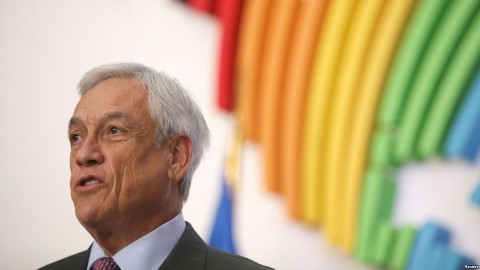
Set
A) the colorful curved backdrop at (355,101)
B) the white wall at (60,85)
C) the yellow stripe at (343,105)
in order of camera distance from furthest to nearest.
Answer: the white wall at (60,85) < the yellow stripe at (343,105) < the colorful curved backdrop at (355,101)

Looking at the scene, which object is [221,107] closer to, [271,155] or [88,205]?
[271,155]

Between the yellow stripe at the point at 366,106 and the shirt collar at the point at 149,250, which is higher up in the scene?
the yellow stripe at the point at 366,106

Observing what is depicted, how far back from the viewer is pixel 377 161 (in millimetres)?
1751

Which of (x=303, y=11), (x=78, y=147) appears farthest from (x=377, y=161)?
(x=78, y=147)

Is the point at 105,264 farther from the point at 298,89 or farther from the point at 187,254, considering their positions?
the point at 298,89

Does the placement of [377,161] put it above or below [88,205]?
above

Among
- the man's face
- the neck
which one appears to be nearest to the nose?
the man's face

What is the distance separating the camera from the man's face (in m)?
1.47

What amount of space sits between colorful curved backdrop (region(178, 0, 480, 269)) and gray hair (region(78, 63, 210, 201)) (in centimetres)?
34

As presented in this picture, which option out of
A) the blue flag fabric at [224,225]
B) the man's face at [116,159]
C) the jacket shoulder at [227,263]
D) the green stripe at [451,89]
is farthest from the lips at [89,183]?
the green stripe at [451,89]

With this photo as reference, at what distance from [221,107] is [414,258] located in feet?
1.95

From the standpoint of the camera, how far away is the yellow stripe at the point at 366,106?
5.75 ft

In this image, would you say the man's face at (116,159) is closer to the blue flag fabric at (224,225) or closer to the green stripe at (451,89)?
the blue flag fabric at (224,225)

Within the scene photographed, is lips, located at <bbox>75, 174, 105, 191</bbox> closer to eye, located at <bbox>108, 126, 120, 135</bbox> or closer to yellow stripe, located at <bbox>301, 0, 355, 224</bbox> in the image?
eye, located at <bbox>108, 126, 120, 135</bbox>
